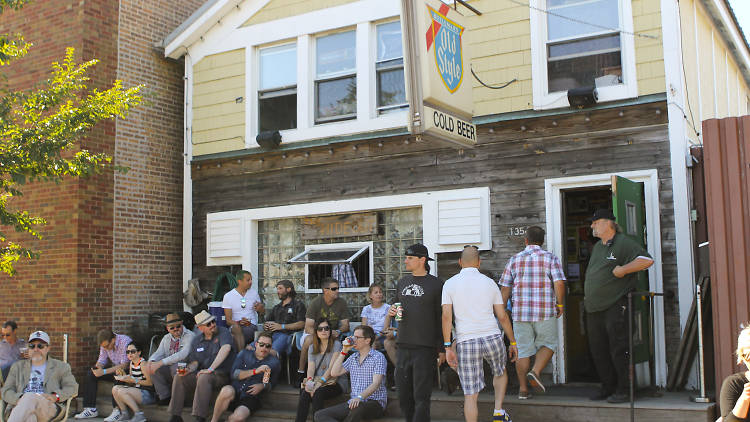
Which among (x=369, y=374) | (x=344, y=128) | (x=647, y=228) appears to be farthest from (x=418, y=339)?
(x=344, y=128)

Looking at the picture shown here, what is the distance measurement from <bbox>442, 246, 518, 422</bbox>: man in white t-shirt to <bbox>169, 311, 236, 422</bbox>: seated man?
359 cm

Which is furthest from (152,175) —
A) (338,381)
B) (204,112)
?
(338,381)

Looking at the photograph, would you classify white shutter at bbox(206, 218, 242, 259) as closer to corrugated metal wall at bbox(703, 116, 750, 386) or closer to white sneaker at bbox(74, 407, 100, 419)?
white sneaker at bbox(74, 407, 100, 419)

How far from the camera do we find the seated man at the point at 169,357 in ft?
33.1

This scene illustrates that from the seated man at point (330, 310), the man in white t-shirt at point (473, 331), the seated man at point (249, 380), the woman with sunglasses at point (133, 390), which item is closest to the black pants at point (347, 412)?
the seated man at point (249, 380)

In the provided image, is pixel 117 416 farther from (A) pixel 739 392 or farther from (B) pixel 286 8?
(A) pixel 739 392

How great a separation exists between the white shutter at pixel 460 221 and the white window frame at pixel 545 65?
1.50m

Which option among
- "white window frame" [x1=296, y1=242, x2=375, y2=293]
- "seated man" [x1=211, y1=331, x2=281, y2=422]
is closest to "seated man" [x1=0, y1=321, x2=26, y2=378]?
"seated man" [x1=211, y1=331, x2=281, y2=422]

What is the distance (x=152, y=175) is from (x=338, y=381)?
18.1 feet

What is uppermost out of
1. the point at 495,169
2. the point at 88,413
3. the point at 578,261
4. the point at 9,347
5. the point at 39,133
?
the point at 39,133

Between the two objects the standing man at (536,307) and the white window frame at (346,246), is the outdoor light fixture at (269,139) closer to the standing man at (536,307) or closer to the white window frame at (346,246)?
the white window frame at (346,246)

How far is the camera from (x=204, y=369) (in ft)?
31.8

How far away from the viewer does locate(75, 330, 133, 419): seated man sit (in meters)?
10.6

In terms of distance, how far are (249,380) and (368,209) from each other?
2976 millimetres
